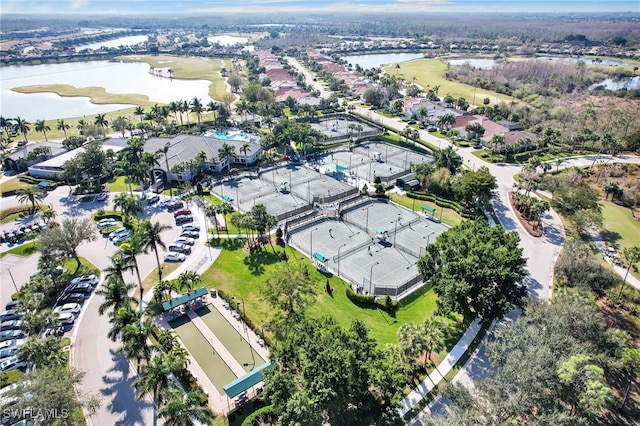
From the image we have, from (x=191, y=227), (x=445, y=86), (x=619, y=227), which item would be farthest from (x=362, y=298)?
(x=445, y=86)

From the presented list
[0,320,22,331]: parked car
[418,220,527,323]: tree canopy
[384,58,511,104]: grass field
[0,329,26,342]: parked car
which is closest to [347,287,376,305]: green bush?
[418,220,527,323]: tree canopy

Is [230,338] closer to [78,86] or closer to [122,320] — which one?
[122,320]

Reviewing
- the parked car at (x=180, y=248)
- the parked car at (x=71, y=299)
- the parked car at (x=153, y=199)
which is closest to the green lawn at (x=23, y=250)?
the parked car at (x=71, y=299)

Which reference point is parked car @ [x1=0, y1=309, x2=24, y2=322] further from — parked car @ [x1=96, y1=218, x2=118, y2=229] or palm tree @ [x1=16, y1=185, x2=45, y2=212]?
palm tree @ [x1=16, y1=185, x2=45, y2=212]

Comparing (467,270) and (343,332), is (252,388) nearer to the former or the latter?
(343,332)

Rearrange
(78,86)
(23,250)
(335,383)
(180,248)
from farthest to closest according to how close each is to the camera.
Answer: (78,86) < (180,248) < (23,250) < (335,383)

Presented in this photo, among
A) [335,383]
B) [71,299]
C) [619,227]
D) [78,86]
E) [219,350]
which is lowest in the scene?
[619,227]
